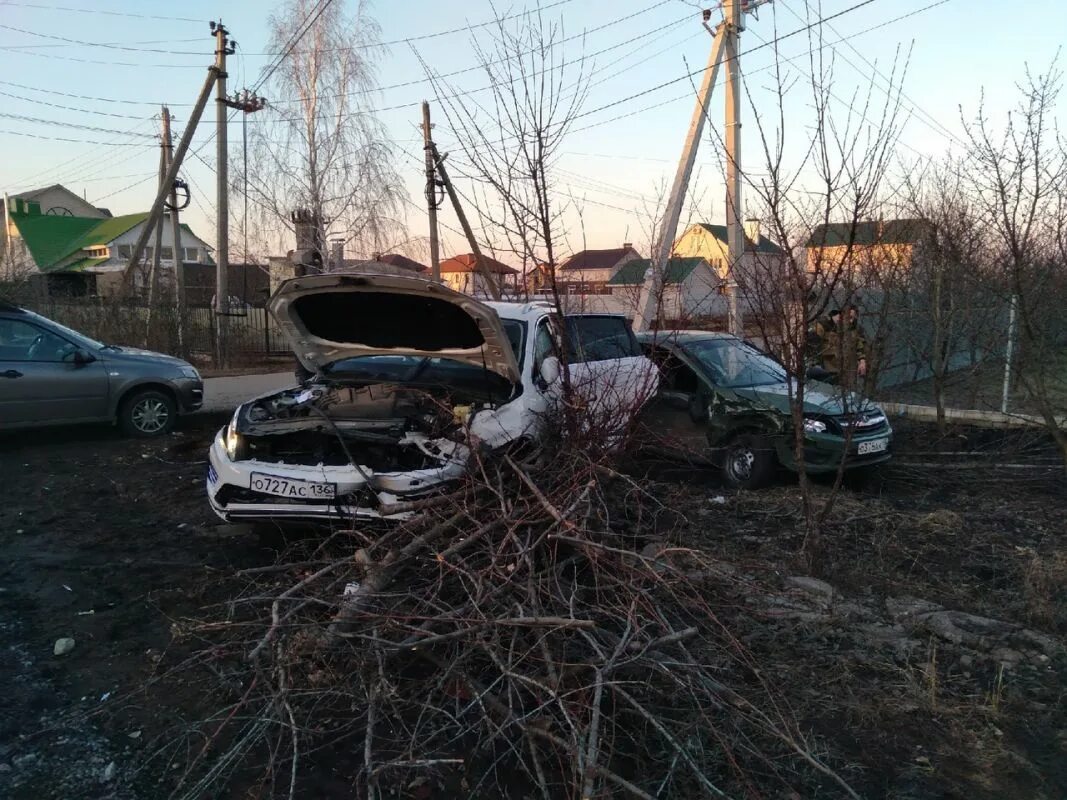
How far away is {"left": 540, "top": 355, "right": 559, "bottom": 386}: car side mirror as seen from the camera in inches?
214

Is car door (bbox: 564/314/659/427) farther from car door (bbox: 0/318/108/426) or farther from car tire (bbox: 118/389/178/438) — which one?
car door (bbox: 0/318/108/426)

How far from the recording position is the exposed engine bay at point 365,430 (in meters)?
4.91

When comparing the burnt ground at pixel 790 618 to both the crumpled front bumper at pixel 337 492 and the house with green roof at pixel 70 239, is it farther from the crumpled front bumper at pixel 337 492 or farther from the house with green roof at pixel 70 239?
the house with green roof at pixel 70 239

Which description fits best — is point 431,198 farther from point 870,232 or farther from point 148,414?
point 870,232

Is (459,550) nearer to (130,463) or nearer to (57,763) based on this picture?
(57,763)

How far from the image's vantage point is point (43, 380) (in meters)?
8.41

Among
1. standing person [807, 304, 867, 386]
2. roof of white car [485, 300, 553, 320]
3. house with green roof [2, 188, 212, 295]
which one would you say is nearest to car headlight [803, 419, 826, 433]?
standing person [807, 304, 867, 386]

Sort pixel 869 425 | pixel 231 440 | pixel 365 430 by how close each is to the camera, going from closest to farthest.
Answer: pixel 365 430
pixel 231 440
pixel 869 425

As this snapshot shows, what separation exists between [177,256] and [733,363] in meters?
16.6

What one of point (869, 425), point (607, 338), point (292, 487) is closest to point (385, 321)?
point (292, 487)

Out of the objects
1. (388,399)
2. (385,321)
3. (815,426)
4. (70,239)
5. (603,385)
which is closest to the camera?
(603,385)

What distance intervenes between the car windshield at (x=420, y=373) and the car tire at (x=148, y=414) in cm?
390

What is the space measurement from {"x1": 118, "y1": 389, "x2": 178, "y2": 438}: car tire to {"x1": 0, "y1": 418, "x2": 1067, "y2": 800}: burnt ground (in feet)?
4.40

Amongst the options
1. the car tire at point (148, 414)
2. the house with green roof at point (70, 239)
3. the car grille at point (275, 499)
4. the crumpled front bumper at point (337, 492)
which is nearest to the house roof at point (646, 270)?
the crumpled front bumper at point (337, 492)
